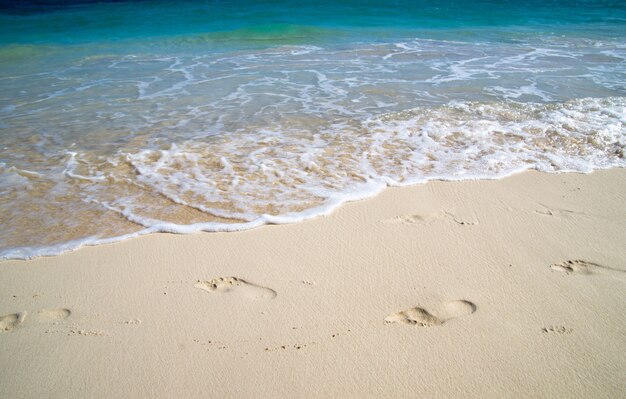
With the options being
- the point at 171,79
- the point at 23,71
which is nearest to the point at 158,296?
the point at 171,79

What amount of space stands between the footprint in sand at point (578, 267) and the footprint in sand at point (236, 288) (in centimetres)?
181

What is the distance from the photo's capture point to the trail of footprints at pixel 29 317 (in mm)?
2400

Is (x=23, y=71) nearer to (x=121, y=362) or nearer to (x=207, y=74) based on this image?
(x=207, y=74)

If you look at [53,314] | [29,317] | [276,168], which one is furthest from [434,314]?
[276,168]

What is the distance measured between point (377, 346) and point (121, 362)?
127 centimetres

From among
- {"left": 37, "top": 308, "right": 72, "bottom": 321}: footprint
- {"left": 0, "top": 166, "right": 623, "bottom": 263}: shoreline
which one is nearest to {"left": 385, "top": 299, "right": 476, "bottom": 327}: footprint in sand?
{"left": 0, "top": 166, "right": 623, "bottom": 263}: shoreline

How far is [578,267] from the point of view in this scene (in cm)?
274

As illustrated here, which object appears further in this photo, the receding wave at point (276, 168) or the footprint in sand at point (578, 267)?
the receding wave at point (276, 168)

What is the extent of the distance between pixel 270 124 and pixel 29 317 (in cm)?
379

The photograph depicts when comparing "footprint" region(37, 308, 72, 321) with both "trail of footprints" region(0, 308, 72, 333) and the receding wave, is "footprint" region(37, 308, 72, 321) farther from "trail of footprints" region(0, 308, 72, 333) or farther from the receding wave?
the receding wave

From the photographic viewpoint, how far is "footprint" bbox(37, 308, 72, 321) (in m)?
2.45

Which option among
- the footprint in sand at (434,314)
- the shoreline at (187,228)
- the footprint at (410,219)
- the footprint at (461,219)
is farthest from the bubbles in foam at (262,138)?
the footprint in sand at (434,314)

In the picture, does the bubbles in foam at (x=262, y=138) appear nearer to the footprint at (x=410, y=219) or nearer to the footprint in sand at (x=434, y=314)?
the footprint at (x=410, y=219)

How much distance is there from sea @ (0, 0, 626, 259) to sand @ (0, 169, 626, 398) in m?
0.45
